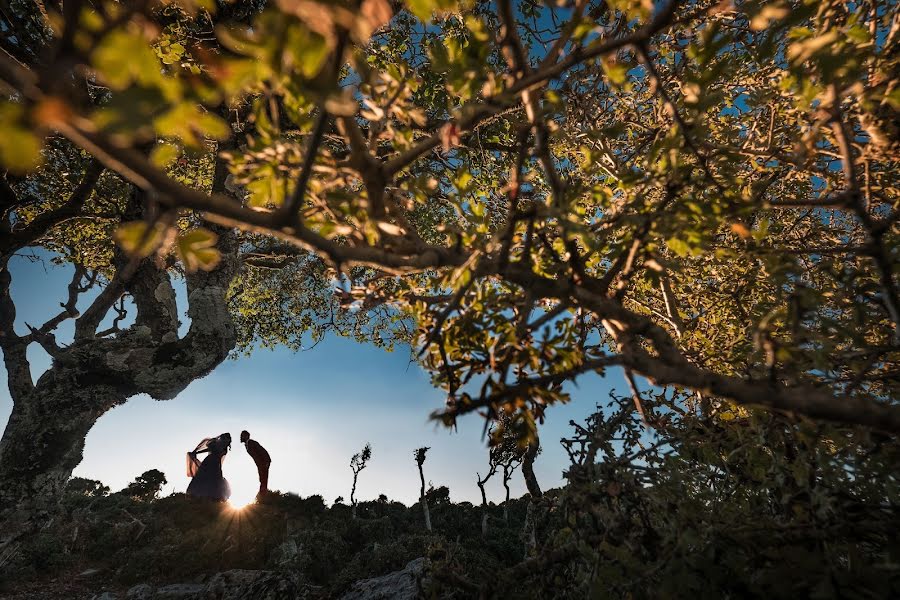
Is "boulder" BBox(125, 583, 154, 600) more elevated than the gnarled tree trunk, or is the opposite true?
the gnarled tree trunk

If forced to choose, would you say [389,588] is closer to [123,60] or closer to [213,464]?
[123,60]

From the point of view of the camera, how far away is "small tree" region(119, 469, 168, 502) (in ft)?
61.6

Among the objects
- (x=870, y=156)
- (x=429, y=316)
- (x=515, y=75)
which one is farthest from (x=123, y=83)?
(x=870, y=156)

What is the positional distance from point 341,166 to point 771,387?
2003mm

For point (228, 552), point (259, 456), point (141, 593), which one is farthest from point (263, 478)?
point (141, 593)

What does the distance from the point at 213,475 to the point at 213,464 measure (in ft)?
1.33

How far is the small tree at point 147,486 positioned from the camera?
18.8 meters

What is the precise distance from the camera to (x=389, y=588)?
5578 mm

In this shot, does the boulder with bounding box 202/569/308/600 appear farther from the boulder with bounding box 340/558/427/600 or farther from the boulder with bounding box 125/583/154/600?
the boulder with bounding box 125/583/154/600

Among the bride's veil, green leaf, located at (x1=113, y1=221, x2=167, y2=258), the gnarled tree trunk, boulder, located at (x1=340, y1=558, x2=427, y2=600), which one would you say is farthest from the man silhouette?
green leaf, located at (x1=113, y1=221, x2=167, y2=258)

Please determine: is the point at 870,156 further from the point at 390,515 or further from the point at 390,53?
the point at 390,515

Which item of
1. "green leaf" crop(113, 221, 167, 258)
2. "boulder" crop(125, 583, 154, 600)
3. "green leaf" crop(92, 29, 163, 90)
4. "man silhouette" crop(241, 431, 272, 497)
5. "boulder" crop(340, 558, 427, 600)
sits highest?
"man silhouette" crop(241, 431, 272, 497)

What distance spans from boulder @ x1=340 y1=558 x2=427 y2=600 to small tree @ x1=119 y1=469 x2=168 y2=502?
698 inches

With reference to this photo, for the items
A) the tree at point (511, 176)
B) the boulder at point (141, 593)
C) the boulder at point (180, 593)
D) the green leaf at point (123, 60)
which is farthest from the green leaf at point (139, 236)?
the boulder at point (141, 593)
